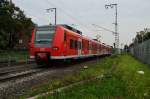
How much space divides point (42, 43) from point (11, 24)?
179 feet

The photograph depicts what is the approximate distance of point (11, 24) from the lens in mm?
75312

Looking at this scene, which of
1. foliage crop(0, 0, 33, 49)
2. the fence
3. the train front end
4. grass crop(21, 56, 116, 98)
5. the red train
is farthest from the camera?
foliage crop(0, 0, 33, 49)

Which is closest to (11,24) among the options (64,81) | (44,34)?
(44,34)

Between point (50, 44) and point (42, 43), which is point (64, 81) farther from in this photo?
point (42, 43)

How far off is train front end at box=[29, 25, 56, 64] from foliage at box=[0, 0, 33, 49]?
159ft

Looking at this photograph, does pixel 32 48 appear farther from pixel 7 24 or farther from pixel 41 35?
pixel 7 24

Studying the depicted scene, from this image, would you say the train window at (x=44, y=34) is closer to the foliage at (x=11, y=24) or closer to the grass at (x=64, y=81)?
the grass at (x=64, y=81)

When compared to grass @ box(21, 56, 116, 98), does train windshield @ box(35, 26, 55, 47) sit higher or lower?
higher

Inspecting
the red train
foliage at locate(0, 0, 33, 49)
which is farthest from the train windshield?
foliage at locate(0, 0, 33, 49)

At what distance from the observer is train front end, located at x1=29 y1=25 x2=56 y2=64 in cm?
2205

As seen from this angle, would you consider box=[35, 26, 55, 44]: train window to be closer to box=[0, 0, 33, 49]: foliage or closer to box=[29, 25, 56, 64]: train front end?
box=[29, 25, 56, 64]: train front end

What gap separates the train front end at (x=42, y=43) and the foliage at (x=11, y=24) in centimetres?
4852

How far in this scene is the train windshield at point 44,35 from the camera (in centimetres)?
2238

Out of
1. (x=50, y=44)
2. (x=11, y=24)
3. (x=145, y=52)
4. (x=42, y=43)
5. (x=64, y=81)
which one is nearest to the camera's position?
(x=64, y=81)
